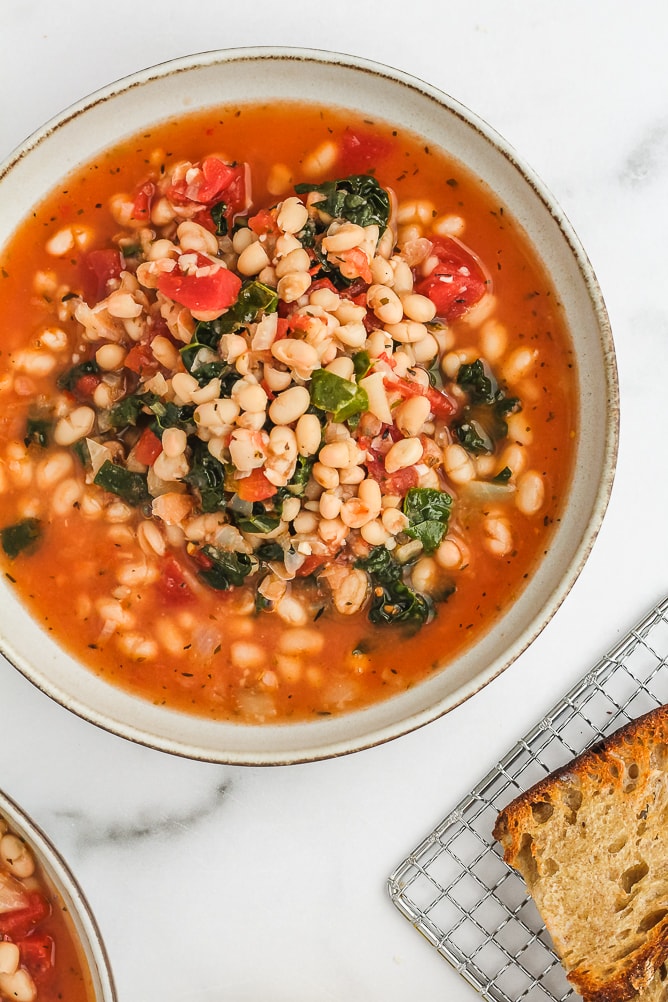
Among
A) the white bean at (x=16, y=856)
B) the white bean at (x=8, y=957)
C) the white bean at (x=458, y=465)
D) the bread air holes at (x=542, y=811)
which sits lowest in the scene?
the bread air holes at (x=542, y=811)

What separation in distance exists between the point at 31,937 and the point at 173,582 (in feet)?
3.95

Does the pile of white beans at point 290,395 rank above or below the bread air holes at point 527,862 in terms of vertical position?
above

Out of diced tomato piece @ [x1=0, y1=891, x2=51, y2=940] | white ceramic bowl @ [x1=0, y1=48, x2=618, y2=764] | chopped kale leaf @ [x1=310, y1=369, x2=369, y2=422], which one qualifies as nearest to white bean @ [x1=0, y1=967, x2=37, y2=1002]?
diced tomato piece @ [x1=0, y1=891, x2=51, y2=940]

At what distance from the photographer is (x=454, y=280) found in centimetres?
261

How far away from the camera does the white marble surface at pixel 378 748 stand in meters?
2.80

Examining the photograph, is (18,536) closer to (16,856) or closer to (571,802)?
(16,856)

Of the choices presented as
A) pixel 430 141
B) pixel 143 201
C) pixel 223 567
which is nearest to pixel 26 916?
pixel 223 567

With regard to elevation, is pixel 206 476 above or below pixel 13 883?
above

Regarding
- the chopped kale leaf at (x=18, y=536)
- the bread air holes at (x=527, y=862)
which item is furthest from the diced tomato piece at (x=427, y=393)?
the bread air holes at (x=527, y=862)

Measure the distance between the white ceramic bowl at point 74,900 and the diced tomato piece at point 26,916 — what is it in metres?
0.26

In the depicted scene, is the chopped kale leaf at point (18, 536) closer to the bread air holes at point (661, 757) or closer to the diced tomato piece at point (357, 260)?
the diced tomato piece at point (357, 260)

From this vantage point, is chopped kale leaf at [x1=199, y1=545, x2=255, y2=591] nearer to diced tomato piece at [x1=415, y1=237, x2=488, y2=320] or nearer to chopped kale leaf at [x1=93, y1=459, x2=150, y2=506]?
chopped kale leaf at [x1=93, y1=459, x2=150, y2=506]

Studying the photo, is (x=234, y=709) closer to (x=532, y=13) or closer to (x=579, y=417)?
(x=579, y=417)

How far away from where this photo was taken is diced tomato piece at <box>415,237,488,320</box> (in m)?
2.61
